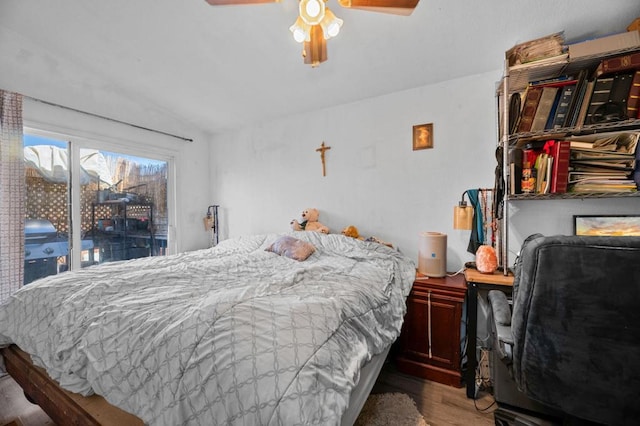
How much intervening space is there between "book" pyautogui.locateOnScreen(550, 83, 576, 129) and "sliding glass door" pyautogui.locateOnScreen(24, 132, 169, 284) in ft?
13.1

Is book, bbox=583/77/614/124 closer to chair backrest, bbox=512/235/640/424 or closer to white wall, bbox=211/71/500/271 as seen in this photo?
white wall, bbox=211/71/500/271

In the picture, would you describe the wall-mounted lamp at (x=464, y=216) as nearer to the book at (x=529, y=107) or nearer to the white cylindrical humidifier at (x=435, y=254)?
the white cylindrical humidifier at (x=435, y=254)

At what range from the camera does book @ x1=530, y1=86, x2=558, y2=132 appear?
161 centimetres

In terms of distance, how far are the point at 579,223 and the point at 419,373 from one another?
4.99 ft

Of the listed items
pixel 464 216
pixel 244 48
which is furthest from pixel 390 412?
pixel 244 48

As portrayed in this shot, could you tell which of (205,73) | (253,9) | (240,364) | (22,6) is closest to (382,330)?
(240,364)

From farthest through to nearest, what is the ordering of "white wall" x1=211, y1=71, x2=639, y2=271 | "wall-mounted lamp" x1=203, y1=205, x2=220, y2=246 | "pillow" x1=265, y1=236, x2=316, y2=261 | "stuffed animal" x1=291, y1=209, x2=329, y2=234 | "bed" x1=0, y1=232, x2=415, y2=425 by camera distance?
"wall-mounted lamp" x1=203, y1=205, x2=220, y2=246 < "stuffed animal" x1=291, y1=209, x2=329, y2=234 < "pillow" x1=265, y1=236, x2=316, y2=261 < "white wall" x1=211, y1=71, x2=639, y2=271 < "bed" x1=0, y1=232, x2=415, y2=425

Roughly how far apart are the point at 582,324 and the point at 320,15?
63.3 inches

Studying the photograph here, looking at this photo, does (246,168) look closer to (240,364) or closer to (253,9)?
(253,9)

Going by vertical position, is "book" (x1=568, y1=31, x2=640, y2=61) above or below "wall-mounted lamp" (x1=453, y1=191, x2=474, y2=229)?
above

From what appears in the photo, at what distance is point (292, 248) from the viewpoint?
2.32 meters

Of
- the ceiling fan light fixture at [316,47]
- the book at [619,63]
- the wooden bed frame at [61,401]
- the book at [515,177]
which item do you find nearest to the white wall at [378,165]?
the book at [515,177]

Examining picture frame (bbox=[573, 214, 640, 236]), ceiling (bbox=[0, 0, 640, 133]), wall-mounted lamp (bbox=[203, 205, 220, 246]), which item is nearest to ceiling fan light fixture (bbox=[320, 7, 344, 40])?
ceiling (bbox=[0, 0, 640, 133])

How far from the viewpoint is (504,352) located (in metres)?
1.02
